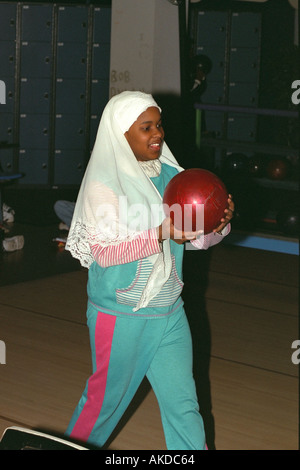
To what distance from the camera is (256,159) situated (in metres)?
5.34

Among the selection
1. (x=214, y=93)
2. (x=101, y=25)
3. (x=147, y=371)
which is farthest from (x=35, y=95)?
(x=147, y=371)

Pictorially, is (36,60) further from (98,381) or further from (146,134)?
(98,381)

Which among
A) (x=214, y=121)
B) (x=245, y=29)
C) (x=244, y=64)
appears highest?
(x=245, y=29)

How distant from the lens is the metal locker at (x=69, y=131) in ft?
27.0

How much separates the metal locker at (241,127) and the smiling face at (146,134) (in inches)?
244

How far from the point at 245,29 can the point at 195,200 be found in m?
6.40

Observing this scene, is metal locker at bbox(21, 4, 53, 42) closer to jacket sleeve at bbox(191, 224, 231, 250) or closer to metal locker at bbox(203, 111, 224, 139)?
metal locker at bbox(203, 111, 224, 139)

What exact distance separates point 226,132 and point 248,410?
5533 millimetres

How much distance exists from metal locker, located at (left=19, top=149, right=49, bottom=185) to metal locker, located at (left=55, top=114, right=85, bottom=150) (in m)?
0.21

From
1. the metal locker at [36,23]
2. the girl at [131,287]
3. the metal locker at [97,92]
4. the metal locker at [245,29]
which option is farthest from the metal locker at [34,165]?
the girl at [131,287]

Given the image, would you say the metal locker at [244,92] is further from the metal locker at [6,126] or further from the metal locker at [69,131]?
the metal locker at [6,126]

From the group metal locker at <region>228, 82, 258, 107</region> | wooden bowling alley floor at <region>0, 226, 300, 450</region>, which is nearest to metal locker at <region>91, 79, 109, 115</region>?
metal locker at <region>228, 82, 258, 107</region>

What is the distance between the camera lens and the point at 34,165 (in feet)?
27.0
